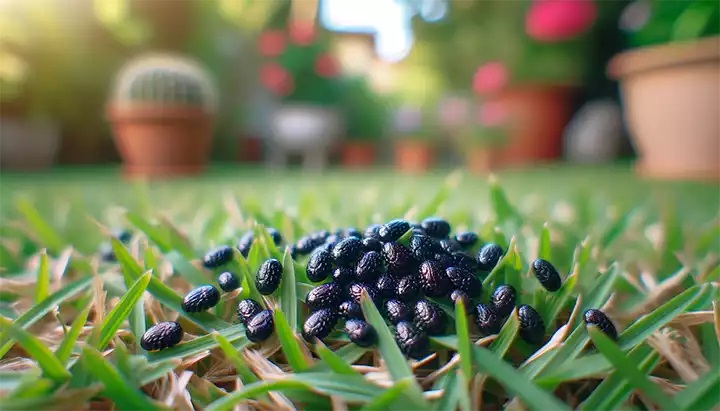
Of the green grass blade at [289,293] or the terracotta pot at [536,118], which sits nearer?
the green grass blade at [289,293]

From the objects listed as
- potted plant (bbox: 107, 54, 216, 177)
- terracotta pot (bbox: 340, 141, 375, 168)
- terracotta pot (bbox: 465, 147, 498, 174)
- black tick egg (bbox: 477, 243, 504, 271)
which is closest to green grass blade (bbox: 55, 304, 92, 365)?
black tick egg (bbox: 477, 243, 504, 271)

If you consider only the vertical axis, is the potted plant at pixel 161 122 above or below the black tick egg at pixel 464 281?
below

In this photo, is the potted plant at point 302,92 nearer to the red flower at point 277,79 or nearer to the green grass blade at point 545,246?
the red flower at point 277,79

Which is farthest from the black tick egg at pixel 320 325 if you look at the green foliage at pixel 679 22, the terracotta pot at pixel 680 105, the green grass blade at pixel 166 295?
the green foliage at pixel 679 22

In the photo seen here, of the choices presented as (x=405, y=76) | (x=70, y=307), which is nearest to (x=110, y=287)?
(x=70, y=307)

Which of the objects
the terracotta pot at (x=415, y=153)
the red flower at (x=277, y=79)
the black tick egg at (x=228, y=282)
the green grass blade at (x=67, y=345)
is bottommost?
the terracotta pot at (x=415, y=153)

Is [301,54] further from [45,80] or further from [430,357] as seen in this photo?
[430,357]

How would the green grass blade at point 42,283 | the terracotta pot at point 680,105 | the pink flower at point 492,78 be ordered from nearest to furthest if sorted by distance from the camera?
1. the green grass blade at point 42,283
2. the terracotta pot at point 680,105
3. the pink flower at point 492,78
